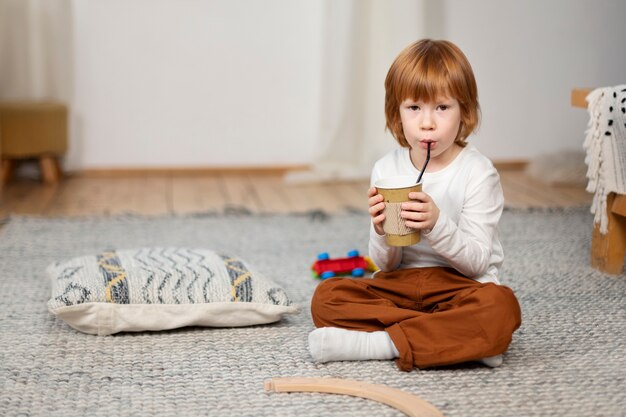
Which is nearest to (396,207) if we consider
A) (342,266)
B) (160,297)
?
(160,297)

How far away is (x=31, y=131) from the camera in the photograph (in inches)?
118

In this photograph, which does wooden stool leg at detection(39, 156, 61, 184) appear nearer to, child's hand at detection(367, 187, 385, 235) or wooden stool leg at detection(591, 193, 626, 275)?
wooden stool leg at detection(591, 193, 626, 275)

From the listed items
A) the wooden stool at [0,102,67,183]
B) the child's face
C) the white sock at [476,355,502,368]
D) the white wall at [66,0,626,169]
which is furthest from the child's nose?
the wooden stool at [0,102,67,183]

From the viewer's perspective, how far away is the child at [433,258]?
1.32 meters

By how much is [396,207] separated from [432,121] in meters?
0.18

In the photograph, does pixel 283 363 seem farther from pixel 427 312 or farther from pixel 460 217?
pixel 460 217

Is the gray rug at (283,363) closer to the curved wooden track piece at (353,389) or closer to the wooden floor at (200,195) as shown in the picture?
the curved wooden track piece at (353,389)

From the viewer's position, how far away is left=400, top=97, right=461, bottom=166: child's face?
4.52ft

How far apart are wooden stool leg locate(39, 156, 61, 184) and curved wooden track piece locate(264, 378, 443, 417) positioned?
2100mm

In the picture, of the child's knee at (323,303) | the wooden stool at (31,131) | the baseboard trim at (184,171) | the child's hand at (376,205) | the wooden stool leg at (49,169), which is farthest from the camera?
the baseboard trim at (184,171)

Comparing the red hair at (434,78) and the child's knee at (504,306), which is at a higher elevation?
the red hair at (434,78)

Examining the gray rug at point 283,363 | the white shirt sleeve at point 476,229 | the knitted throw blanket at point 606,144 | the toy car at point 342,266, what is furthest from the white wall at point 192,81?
the white shirt sleeve at point 476,229

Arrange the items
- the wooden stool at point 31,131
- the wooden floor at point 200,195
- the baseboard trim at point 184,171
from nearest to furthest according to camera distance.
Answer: the wooden floor at point 200,195, the wooden stool at point 31,131, the baseboard trim at point 184,171

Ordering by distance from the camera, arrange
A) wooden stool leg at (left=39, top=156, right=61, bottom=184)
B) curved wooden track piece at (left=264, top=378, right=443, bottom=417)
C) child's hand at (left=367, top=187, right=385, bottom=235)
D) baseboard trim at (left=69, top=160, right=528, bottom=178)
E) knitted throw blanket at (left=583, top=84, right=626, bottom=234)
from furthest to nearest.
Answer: baseboard trim at (left=69, top=160, right=528, bottom=178), wooden stool leg at (left=39, top=156, right=61, bottom=184), knitted throw blanket at (left=583, top=84, right=626, bottom=234), child's hand at (left=367, top=187, right=385, bottom=235), curved wooden track piece at (left=264, top=378, right=443, bottom=417)
